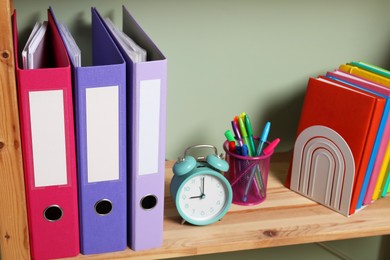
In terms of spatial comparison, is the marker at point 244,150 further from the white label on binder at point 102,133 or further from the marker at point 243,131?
the white label on binder at point 102,133

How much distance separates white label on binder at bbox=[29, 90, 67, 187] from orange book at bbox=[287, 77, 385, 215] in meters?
0.48

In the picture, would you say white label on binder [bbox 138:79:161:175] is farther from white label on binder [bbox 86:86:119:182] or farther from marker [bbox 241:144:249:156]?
marker [bbox 241:144:249:156]

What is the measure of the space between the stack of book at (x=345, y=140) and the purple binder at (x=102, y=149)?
0.38m

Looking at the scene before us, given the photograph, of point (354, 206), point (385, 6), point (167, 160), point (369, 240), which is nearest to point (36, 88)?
point (167, 160)

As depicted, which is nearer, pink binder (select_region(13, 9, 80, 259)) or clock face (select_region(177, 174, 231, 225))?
pink binder (select_region(13, 9, 80, 259))

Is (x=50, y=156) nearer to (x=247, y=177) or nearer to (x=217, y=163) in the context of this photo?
(x=217, y=163)

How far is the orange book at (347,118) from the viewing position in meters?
1.05

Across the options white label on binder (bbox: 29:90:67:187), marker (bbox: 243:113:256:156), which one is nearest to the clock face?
marker (bbox: 243:113:256:156)

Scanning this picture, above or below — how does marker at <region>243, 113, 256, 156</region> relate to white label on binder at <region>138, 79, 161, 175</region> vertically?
below

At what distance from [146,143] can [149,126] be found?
0.03m

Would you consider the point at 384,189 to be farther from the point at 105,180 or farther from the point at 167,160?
the point at 105,180

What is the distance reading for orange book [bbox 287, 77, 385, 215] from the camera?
1.05 metres

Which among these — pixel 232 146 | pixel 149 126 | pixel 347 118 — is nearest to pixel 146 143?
pixel 149 126

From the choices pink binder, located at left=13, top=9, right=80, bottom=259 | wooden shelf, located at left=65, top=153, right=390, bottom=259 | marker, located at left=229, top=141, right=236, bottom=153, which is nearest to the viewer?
pink binder, located at left=13, top=9, right=80, bottom=259
